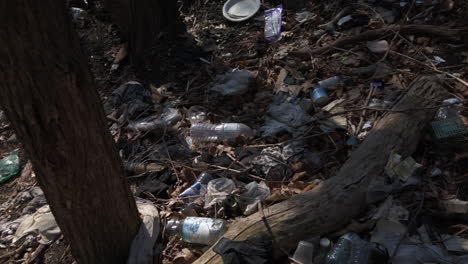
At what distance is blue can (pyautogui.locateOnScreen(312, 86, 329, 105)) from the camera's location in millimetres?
3514

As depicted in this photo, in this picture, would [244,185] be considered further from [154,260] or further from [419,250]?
[419,250]

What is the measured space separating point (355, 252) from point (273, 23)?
3320 mm

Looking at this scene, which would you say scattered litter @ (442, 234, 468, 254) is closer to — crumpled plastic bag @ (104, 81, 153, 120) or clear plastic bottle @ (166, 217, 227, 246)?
clear plastic bottle @ (166, 217, 227, 246)

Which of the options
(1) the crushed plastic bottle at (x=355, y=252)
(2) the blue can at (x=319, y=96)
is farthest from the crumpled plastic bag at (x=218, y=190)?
(2) the blue can at (x=319, y=96)

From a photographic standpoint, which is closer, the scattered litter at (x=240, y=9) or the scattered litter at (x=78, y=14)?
the scattered litter at (x=240, y=9)

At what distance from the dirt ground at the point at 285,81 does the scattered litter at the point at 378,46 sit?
59mm

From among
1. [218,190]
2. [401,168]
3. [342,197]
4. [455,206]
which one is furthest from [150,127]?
[455,206]

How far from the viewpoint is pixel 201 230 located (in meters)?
2.45

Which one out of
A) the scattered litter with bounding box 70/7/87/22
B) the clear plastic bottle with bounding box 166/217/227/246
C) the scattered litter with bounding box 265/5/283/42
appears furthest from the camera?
the scattered litter with bounding box 70/7/87/22

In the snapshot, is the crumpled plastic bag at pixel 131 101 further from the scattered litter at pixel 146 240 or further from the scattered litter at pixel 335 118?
the scattered litter at pixel 335 118

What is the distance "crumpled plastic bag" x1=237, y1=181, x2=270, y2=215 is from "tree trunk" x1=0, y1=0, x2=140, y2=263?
71 centimetres

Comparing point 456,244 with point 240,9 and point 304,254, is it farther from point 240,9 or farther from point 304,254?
point 240,9

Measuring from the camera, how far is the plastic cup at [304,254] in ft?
7.08

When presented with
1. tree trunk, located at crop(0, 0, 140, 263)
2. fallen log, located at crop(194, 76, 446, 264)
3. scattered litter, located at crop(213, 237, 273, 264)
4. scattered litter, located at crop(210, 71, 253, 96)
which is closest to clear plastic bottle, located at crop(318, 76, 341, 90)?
scattered litter, located at crop(210, 71, 253, 96)
